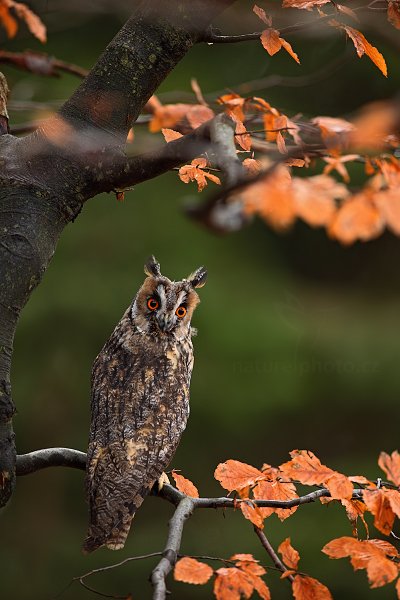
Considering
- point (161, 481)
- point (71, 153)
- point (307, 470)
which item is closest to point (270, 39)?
point (71, 153)

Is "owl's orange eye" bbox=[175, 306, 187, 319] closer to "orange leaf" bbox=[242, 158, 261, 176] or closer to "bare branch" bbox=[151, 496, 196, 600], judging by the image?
"orange leaf" bbox=[242, 158, 261, 176]

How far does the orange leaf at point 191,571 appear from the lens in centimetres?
172

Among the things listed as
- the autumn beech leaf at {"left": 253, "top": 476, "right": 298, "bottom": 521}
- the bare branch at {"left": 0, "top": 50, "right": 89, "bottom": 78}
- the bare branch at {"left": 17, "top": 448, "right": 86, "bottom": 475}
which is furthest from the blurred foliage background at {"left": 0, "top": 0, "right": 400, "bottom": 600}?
the autumn beech leaf at {"left": 253, "top": 476, "right": 298, "bottom": 521}

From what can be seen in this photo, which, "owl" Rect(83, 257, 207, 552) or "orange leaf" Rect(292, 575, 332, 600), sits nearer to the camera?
"orange leaf" Rect(292, 575, 332, 600)

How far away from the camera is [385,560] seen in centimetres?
176

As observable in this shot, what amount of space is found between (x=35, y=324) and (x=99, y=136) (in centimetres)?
426

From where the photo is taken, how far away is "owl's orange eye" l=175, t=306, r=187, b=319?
2957 mm

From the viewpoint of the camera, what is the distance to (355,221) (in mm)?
1321

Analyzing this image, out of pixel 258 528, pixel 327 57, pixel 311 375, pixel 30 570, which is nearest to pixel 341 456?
pixel 311 375

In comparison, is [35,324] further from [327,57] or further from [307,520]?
[327,57]

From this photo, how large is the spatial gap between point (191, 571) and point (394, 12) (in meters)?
1.65

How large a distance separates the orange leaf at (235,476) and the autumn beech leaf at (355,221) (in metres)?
0.94

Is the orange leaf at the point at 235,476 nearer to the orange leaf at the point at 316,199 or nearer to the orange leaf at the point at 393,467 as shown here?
the orange leaf at the point at 393,467

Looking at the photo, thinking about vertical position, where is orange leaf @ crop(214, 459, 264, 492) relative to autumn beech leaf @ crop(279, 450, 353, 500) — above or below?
below
